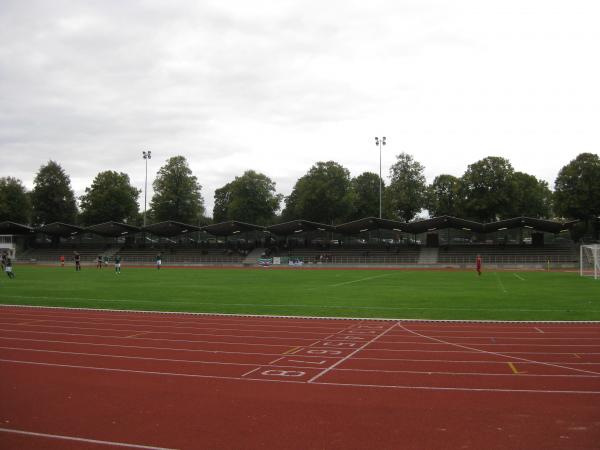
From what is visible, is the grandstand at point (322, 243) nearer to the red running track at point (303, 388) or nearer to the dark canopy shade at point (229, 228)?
the dark canopy shade at point (229, 228)

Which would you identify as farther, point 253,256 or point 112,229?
point 112,229

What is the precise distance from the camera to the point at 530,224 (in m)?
63.2

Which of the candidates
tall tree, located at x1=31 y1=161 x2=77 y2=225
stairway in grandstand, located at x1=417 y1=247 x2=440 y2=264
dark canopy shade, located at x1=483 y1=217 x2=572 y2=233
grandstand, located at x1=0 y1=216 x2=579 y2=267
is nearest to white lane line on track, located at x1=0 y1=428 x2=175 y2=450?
grandstand, located at x1=0 y1=216 x2=579 y2=267

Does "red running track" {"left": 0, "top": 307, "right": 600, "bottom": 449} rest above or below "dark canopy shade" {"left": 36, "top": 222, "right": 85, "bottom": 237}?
below

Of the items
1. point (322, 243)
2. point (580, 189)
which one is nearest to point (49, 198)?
point (322, 243)

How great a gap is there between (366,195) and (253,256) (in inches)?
1317

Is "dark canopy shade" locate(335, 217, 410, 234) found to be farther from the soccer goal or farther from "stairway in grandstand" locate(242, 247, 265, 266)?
the soccer goal

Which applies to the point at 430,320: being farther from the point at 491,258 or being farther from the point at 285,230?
the point at 285,230

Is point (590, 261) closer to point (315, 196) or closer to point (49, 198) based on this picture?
point (315, 196)

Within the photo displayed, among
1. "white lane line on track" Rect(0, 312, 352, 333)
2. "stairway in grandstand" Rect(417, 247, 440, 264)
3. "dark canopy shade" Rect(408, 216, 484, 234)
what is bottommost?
"white lane line on track" Rect(0, 312, 352, 333)

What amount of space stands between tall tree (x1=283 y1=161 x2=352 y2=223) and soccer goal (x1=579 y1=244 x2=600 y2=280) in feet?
143

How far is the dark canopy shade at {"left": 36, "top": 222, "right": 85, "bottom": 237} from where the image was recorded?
79512 millimetres

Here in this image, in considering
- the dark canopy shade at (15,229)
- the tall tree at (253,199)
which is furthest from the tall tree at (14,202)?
the tall tree at (253,199)

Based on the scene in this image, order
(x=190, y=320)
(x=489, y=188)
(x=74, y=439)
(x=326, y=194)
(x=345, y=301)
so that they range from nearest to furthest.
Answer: (x=74, y=439) < (x=190, y=320) < (x=345, y=301) < (x=489, y=188) < (x=326, y=194)
